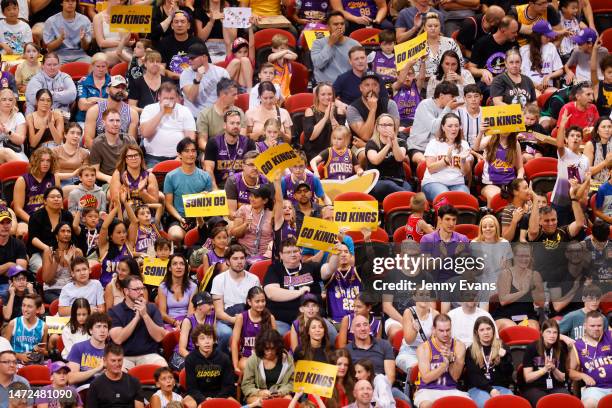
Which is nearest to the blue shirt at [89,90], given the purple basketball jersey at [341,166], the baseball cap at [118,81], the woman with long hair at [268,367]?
the baseball cap at [118,81]

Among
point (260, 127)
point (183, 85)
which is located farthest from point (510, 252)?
point (183, 85)

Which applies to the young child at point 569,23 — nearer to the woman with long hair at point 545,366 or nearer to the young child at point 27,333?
the woman with long hair at point 545,366

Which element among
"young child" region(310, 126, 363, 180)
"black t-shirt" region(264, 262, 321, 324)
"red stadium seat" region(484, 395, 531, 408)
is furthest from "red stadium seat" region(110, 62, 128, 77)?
"red stadium seat" region(484, 395, 531, 408)

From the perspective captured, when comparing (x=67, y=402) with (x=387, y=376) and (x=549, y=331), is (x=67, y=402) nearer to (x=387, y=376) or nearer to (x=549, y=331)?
(x=387, y=376)

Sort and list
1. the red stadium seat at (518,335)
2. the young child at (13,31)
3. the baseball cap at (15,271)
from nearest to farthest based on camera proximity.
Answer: the red stadium seat at (518,335) → the baseball cap at (15,271) → the young child at (13,31)

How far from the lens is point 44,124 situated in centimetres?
1410

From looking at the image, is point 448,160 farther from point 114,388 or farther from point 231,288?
point 114,388

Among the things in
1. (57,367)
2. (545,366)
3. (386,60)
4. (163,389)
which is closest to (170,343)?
(163,389)

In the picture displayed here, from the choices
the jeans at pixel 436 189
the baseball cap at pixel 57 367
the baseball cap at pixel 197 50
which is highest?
the baseball cap at pixel 197 50

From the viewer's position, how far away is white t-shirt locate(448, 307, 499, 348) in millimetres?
11914

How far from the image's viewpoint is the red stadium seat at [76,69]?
15.2 m

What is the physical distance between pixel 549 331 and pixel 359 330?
1.39 meters

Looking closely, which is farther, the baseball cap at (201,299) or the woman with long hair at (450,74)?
the woman with long hair at (450,74)

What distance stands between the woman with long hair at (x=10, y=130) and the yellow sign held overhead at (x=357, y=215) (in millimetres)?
3144
